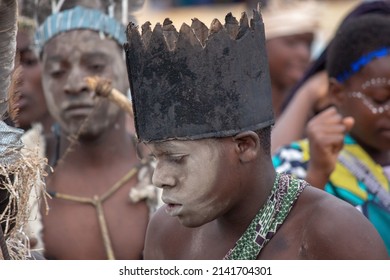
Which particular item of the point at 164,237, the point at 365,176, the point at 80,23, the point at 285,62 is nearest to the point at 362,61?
the point at 365,176

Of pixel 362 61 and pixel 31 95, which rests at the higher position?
pixel 362 61

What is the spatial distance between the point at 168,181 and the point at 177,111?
0.25 metres

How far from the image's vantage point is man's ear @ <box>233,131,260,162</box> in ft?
12.2

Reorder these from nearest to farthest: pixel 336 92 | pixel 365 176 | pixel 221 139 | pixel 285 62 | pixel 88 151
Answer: pixel 221 139
pixel 365 176
pixel 336 92
pixel 88 151
pixel 285 62

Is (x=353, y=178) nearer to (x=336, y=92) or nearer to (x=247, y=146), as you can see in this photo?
(x=336, y=92)

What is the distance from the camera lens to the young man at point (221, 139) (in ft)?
12.1

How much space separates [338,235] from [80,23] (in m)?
2.49

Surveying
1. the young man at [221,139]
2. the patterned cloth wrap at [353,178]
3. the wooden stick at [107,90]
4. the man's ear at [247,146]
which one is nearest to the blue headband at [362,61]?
the patterned cloth wrap at [353,178]

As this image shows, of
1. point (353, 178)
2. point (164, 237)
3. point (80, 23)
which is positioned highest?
point (80, 23)

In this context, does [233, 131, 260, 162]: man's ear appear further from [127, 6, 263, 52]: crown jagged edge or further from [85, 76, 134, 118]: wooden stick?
[85, 76, 134, 118]: wooden stick

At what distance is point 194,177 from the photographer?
145 inches

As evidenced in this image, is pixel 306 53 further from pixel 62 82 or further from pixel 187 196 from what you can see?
pixel 187 196

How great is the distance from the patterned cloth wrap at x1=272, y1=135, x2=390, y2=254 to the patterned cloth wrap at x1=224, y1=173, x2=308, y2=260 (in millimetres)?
1416

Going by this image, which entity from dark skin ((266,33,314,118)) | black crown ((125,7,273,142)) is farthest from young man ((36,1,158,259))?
dark skin ((266,33,314,118))
